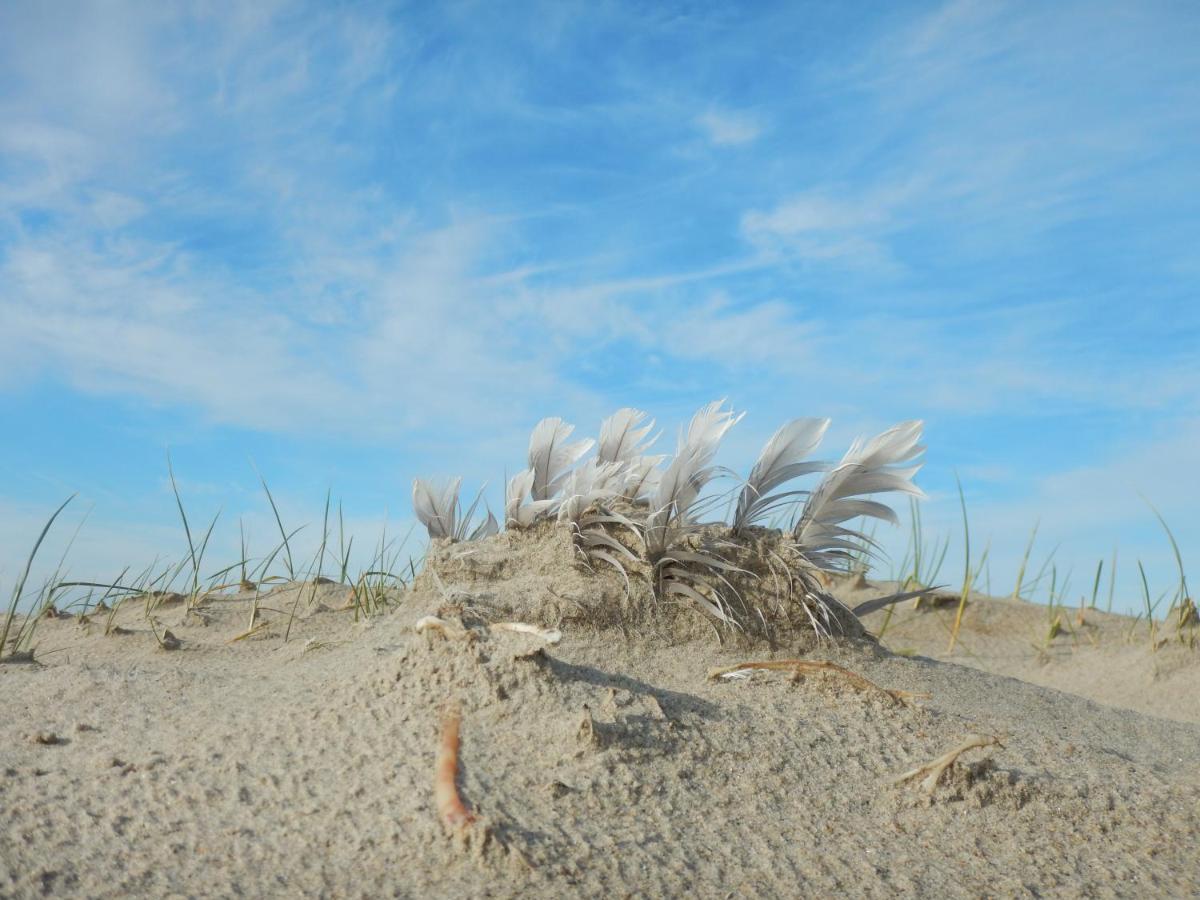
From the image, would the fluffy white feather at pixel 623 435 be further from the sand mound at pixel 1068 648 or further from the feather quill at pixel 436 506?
the sand mound at pixel 1068 648

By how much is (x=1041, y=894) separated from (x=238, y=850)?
1.68 m

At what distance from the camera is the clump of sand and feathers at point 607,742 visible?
197cm

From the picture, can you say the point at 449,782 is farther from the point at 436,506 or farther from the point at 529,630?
the point at 436,506

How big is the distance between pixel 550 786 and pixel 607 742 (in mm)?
210

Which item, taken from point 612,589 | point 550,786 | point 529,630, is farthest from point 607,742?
point 612,589

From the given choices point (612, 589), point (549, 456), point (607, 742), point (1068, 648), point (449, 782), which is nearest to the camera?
point (449, 782)

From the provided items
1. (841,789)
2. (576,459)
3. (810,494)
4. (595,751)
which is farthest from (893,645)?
(595,751)

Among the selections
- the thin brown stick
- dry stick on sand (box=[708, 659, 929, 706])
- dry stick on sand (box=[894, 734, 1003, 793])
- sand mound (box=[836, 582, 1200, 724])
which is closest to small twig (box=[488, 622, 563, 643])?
the thin brown stick

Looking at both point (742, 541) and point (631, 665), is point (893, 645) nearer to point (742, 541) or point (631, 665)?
point (742, 541)

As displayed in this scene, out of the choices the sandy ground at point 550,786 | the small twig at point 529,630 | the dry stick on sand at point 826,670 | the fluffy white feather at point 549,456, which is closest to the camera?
the sandy ground at point 550,786

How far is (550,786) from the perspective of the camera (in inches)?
83.7

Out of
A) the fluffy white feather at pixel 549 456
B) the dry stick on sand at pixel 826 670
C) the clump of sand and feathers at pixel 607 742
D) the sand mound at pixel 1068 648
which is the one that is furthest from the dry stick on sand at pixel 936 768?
the sand mound at pixel 1068 648

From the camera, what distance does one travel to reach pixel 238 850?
1.93 meters

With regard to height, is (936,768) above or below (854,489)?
below
